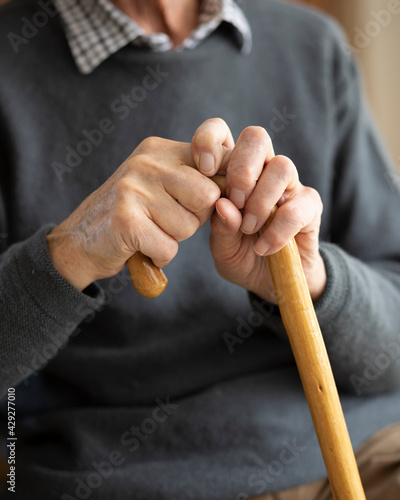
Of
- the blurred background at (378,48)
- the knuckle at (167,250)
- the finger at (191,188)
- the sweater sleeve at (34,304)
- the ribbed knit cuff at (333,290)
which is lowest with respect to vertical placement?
the blurred background at (378,48)

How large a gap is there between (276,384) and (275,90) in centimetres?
53

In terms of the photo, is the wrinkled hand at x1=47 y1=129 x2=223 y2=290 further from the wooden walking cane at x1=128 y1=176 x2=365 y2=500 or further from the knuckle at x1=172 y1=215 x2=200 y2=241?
the wooden walking cane at x1=128 y1=176 x2=365 y2=500

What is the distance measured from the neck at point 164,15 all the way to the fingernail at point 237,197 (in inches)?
19.1

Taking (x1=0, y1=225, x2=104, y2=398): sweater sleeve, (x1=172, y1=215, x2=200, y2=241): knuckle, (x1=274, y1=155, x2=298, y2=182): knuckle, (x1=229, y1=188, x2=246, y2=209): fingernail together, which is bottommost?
(x1=0, y1=225, x2=104, y2=398): sweater sleeve

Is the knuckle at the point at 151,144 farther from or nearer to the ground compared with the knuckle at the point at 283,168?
farther from the ground

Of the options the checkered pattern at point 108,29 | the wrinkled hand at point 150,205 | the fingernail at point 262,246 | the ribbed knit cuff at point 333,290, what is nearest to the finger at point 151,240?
the wrinkled hand at point 150,205

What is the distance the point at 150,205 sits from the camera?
24.1 inches

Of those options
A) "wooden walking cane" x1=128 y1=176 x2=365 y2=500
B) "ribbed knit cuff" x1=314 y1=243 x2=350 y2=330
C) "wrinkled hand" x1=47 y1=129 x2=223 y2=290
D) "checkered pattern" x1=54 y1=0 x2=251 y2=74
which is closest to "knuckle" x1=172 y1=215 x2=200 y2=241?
"wrinkled hand" x1=47 y1=129 x2=223 y2=290

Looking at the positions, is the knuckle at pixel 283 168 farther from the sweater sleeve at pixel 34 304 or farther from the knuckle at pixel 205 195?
the sweater sleeve at pixel 34 304

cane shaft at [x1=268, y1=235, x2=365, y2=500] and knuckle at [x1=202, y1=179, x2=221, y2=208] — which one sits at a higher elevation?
knuckle at [x1=202, y1=179, x2=221, y2=208]

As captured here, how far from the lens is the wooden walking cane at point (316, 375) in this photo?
1.92 ft

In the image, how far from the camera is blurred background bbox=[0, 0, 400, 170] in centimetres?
170

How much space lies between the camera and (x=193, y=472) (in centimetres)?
81

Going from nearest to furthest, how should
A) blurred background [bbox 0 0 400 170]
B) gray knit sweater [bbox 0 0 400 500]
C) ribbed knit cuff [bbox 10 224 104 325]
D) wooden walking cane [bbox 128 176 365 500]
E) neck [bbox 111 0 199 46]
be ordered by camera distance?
wooden walking cane [bbox 128 176 365 500] < ribbed knit cuff [bbox 10 224 104 325] < gray knit sweater [bbox 0 0 400 500] < neck [bbox 111 0 199 46] < blurred background [bbox 0 0 400 170]
